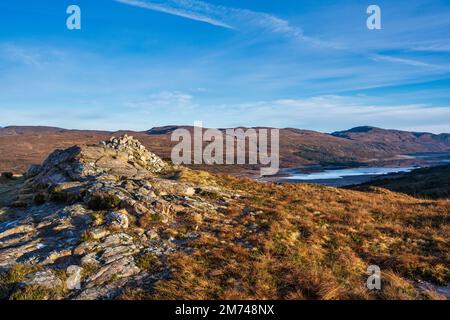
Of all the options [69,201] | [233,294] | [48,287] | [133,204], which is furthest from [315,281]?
[69,201]

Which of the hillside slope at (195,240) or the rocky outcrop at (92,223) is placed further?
the rocky outcrop at (92,223)

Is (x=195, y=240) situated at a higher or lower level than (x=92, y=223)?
lower

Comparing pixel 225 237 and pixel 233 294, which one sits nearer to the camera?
pixel 233 294

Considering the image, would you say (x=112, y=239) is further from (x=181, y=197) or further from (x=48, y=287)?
(x=181, y=197)

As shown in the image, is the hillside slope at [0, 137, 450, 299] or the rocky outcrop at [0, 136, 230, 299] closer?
the hillside slope at [0, 137, 450, 299]

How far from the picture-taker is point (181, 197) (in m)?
17.4

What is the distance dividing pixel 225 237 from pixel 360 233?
21.0 ft

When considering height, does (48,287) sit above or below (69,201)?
below

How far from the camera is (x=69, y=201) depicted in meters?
16.6

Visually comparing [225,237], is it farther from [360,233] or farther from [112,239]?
[360,233]

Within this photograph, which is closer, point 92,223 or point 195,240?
point 195,240
